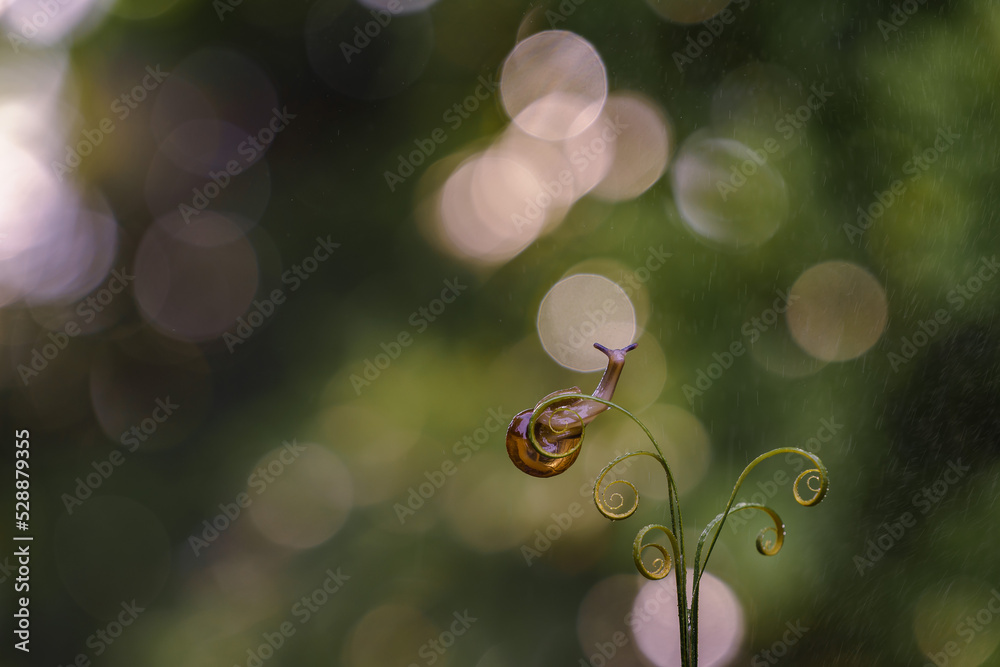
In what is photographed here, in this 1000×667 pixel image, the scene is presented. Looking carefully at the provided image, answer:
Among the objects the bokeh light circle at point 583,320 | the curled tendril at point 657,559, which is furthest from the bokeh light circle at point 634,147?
the curled tendril at point 657,559

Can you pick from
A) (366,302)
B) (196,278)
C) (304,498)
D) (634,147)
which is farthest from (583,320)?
(196,278)

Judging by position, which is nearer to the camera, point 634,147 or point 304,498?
point 634,147

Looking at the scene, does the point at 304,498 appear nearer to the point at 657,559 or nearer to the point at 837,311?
the point at 837,311

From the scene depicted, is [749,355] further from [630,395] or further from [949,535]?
[949,535]

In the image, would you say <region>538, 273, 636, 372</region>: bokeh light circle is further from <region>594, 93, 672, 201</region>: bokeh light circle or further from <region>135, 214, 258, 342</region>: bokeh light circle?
<region>135, 214, 258, 342</region>: bokeh light circle

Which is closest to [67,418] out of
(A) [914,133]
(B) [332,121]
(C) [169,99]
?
(C) [169,99]

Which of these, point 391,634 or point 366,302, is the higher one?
point 366,302

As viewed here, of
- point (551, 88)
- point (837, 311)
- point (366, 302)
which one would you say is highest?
point (837, 311)

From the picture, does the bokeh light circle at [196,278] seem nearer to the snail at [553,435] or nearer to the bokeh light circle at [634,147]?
the bokeh light circle at [634,147]
